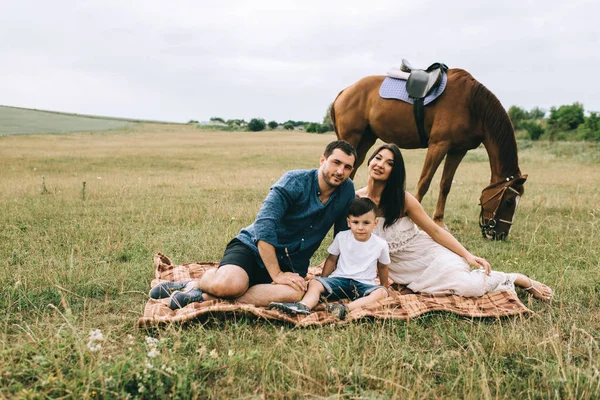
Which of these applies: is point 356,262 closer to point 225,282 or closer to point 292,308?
point 292,308

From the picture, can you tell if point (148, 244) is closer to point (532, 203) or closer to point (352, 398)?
point (352, 398)

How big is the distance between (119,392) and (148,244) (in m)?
3.43

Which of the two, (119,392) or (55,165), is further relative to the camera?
(55,165)

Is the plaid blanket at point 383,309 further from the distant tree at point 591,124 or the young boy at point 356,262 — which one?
the distant tree at point 591,124

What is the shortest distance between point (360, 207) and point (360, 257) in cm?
47

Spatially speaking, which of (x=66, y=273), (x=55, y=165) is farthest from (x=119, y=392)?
(x=55, y=165)

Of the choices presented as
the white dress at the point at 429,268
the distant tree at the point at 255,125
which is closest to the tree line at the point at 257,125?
the distant tree at the point at 255,125

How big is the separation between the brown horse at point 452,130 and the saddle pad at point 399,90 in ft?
0.27

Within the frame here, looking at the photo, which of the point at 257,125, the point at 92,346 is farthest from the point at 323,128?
the point at 92,346

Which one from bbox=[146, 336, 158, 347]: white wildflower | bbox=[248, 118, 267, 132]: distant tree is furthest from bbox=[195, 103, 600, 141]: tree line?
bbox=[146, 336, 158, 347]: white wildflower

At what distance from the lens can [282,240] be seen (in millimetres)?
4055

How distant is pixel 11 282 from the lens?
159 inches

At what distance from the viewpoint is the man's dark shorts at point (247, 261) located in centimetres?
383

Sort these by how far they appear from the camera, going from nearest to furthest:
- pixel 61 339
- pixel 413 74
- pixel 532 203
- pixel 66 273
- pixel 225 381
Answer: pixel 225 381 < pixel 61 339 < pixel 66 273 < pixel 413 74 < pixel 532 203
